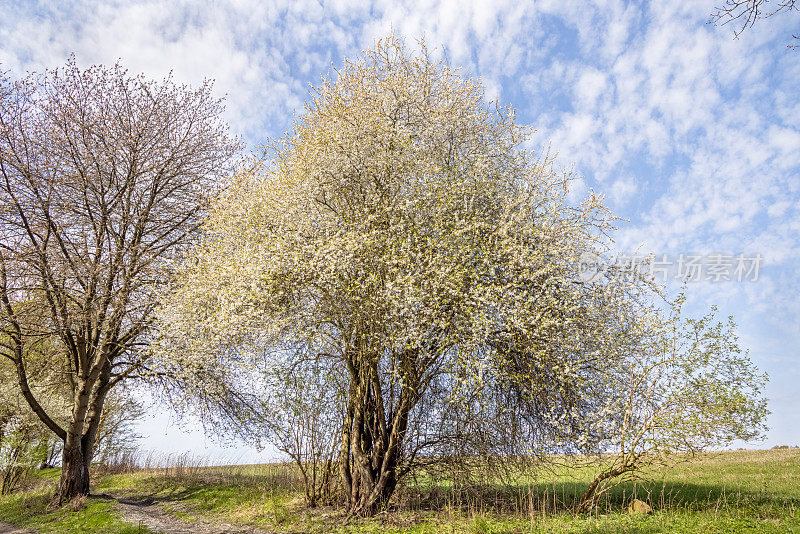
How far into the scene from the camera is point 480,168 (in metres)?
13.1

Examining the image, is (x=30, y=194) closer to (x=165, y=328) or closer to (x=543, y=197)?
(x=165, y=328)

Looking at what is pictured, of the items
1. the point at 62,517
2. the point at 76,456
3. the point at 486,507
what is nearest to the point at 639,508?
the point at 486,507

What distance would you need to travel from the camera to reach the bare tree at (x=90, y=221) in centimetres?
1803

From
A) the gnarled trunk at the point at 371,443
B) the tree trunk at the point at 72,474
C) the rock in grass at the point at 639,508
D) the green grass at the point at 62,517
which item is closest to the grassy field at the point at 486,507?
the green grass at the point at 62,517

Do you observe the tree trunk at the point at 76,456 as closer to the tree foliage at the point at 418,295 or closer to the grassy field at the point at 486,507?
the grassy field at the point at 486,507

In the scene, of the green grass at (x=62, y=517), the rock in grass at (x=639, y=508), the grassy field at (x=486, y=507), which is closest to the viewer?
the grassy field at (x=486, y=507)

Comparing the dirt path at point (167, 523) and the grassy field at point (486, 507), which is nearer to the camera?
the grassy field at point (486, 507)

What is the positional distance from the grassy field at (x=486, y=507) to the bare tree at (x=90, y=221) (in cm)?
414

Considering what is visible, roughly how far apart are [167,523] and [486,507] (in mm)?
9300

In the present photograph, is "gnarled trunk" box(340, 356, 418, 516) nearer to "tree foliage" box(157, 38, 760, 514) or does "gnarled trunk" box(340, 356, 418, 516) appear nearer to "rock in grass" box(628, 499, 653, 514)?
"tree foliage" box(157, 38, 760, 514)

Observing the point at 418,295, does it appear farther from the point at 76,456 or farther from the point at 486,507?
the point at 76,456

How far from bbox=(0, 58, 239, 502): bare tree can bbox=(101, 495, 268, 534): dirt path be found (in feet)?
12.5

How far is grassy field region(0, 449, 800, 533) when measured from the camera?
10.3 metres

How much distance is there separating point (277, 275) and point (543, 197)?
736 centimetres
